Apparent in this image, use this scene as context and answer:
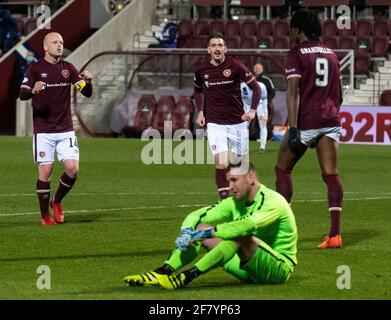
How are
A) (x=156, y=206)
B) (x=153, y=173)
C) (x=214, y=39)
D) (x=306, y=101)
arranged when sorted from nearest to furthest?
(x=306, y=101) → (x=214, y=39) → (x=156, y=206) → (x=153, y=173)

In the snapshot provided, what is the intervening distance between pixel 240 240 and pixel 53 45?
19.7 feet

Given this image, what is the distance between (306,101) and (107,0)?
91.6 ft

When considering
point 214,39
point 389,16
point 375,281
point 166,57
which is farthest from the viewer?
point 389,16

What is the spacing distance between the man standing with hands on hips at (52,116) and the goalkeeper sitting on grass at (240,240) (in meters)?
5.37

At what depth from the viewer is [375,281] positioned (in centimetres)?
1119

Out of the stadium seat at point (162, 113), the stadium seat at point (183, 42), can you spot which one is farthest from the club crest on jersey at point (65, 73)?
the stadium seat at point (183, 42)

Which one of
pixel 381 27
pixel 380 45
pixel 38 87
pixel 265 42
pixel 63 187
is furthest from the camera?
pixel 265 42

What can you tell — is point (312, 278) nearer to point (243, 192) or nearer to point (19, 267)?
point (243, 192)

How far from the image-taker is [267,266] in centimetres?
1068

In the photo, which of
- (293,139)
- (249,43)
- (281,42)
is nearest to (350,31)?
(281,42)

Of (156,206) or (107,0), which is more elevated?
(107,0)

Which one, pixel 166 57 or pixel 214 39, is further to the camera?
pixel 166 57

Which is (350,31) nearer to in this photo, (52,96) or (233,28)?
(233,28)

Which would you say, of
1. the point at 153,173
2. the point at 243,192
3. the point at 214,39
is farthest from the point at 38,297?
the point at 153,173
